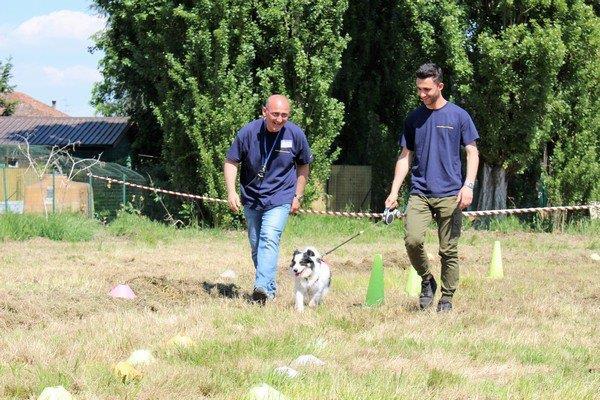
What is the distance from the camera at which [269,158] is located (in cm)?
782

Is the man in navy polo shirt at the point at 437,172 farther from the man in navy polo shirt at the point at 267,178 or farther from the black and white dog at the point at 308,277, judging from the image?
the man in navy polo shirt at the point at 267,178

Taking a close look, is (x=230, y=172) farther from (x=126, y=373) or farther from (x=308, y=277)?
(x=126, y=373)

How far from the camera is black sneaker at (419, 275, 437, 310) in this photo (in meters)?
7.62

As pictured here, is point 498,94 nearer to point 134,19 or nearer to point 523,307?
point 134,19

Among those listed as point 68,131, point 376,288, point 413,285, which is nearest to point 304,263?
point 376,288

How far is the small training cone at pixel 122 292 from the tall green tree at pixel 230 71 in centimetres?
1041

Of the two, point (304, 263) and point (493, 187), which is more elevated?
point (493, 187)

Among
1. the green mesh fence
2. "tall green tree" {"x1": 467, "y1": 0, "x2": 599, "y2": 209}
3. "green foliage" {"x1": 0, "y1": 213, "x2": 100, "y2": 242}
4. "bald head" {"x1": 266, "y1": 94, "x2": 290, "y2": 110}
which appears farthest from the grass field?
"tall green tree" {"x1": 467, "y1": 0, "x2": 599, "y2": 209}

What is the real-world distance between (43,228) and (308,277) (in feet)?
30.1

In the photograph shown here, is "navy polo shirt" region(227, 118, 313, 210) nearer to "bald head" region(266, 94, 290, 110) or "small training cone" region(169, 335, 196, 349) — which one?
"bald head" region(266, 94, 290, 110)

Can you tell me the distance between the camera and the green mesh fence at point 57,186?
59.8 feet

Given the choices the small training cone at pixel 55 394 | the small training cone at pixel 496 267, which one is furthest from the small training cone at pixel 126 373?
the small training cone at pixel 496 267

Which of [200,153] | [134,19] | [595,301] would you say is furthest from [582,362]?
[134,19]

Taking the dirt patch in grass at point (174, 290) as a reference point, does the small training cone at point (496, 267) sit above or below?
above
